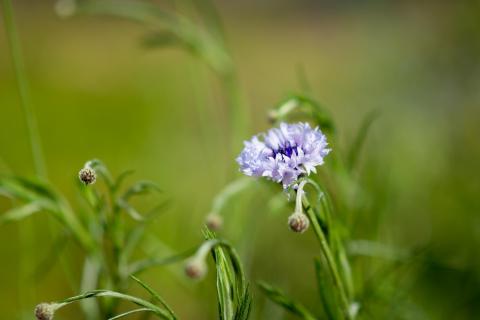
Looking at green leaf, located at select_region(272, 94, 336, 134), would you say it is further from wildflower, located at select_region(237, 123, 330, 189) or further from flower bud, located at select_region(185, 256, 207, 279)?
flower bud, located at select_region(185, 256, 207, 279)

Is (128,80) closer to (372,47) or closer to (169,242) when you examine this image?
(372,47)

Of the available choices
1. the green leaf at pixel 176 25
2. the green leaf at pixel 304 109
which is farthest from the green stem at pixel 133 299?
the green leaf at pixel 176 25

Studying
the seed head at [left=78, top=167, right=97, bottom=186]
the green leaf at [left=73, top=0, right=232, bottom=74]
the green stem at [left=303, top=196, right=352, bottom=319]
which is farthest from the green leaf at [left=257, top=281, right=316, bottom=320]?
the green leaf at [left=73, top=0, right=232, bottom=74]

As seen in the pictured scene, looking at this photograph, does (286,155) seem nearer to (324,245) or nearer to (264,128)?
(324,245)

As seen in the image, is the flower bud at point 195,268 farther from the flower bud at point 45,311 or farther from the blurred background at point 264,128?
the blurred background at point 264,128

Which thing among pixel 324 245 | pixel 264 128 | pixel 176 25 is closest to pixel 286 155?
pixel 324 245
